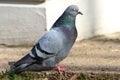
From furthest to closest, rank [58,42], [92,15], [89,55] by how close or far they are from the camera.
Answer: [92,15]
[89,55]
[58,42]

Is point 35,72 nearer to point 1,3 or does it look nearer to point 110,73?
point 110,73

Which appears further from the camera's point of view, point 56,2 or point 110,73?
point 56,2

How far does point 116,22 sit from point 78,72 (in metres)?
1.99

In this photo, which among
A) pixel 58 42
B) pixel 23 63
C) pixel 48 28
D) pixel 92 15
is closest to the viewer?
pixel 58 42

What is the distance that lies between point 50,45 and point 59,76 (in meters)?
0.44

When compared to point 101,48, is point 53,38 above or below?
above

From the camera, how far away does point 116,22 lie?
782cm

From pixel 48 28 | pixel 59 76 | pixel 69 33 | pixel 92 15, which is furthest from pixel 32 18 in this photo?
pixel 69 33

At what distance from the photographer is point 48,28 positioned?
23.2ft

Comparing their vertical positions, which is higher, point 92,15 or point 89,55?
point 92,15

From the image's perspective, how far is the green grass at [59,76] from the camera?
594 centimetres

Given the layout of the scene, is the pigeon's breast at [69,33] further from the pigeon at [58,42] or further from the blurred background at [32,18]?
the blurred background at [32,18]

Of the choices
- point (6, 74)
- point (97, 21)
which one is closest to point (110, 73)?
point (6, 74)

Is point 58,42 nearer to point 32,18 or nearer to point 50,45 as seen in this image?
point 50,45
